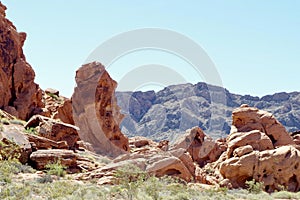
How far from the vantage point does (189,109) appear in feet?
518

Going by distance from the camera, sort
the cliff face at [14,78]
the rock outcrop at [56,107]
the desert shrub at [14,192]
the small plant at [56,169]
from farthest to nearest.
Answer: the rock outcrop at [56,107] < the cliff face at [14,78] < the small plant at [56,169] < the desert shrub at [14,192]

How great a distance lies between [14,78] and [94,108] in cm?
745

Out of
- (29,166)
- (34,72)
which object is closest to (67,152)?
(29,166)

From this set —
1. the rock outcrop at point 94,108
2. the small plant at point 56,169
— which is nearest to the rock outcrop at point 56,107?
the rock outcrop at point 94,108

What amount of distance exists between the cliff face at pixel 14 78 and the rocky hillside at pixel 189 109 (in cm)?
10197

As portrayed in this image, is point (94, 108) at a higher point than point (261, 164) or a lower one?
higher

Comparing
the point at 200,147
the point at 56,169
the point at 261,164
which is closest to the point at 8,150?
the point at 56,169

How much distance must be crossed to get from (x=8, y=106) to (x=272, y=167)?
21.0 meters

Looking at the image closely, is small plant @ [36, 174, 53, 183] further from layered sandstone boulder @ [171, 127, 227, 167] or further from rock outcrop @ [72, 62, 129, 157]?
layered sandstone boulder @ [171, 127, 227, 167]

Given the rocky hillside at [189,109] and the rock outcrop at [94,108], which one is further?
the rocky hillside at [189,109]

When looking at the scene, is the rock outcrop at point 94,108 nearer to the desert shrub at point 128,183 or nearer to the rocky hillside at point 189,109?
the desert shrub at point 128,183

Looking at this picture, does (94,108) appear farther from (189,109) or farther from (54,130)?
(189,109)

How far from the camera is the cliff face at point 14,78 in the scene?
29703 millimetres

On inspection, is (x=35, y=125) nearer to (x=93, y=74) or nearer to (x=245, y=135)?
(x=93, y=74)
